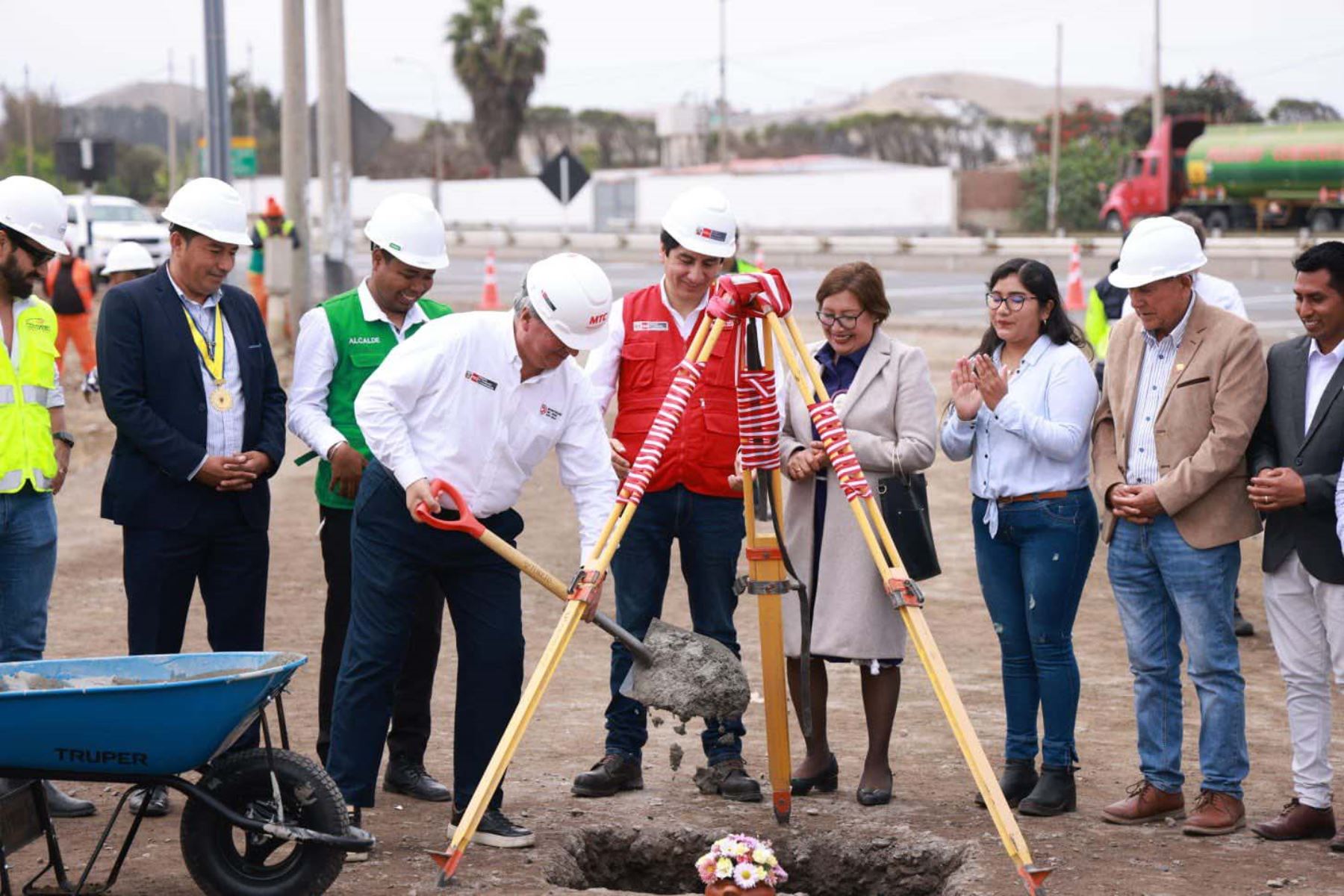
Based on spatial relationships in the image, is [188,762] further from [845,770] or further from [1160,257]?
[1160,257]

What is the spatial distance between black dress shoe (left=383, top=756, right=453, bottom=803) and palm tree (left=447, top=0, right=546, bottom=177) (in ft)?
229

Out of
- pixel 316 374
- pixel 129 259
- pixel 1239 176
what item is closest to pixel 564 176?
pixel 129 259

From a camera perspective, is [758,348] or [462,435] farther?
[758,348]

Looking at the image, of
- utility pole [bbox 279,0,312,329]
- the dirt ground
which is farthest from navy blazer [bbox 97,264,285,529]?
utility pole [bbox 279,0,312,329]

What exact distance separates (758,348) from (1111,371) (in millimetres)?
1337

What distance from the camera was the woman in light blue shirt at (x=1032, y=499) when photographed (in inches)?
230

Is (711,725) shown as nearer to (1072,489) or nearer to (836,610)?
(836,610)

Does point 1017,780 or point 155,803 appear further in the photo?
point 1017,780

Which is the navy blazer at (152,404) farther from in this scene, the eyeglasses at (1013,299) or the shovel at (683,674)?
the eyeglasses at (1013,299)

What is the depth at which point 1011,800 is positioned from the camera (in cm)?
605

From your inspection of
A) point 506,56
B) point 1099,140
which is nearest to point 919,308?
point 1099,140

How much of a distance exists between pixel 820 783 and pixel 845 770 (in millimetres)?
319

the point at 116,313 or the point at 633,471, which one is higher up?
the point at 116,313

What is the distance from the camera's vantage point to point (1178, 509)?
5613 millimetres
